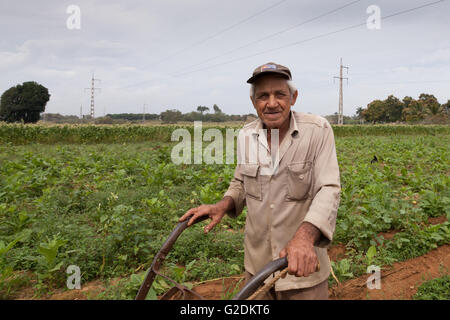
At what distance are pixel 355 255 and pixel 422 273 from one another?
68 centimetres

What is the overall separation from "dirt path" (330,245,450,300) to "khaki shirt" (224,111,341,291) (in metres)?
1.48

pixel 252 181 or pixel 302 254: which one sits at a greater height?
pixel 252 181

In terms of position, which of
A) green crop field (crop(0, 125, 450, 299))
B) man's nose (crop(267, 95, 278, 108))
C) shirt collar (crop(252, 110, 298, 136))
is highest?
man's nose (crop(267, 95, 278, 108))

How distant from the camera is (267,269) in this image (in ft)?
4.10

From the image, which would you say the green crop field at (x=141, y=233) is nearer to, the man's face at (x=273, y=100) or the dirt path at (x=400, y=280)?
the dirt path at (x=400, y=280)

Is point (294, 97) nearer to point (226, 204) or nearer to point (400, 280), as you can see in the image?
point (226, 204)

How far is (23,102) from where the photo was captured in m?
55.5

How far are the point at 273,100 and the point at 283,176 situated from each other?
1.33 ft

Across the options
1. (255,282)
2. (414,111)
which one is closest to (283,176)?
(255,282)

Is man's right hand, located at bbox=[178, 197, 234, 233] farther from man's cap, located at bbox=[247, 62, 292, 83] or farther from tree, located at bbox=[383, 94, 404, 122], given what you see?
tree, located at bbox=[383, 94, 404, 122]

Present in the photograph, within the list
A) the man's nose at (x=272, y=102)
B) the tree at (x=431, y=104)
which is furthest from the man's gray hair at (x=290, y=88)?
the tree at (x=431, y=104)

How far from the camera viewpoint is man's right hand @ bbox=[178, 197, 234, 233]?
69.3 inches

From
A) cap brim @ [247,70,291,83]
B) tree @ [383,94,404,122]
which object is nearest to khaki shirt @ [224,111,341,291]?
cap brim @ [247,70,291,83]
